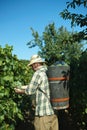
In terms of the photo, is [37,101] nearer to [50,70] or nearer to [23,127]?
[50,70]

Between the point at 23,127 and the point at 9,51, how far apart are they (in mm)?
2865

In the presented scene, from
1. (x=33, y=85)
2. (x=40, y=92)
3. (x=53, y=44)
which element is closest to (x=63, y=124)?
(x=40, y=92)

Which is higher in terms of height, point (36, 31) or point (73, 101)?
point (36, 31)

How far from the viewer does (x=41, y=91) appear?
5.02 m

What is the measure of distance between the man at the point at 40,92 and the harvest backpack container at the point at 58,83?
9 centimetres

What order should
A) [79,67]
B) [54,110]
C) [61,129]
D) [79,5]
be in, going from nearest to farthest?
[54,110] < [79,5] < [79,67] < [61,129]

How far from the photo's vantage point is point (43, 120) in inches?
199

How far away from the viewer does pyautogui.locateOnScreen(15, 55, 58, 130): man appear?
16.2ft

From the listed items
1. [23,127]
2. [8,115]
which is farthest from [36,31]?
[8,115]

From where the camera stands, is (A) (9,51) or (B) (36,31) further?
(B) (36,31)

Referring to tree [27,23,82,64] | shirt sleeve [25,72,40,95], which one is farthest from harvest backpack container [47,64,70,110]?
tree [27,23,82,64]

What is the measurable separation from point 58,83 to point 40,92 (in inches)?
14.2

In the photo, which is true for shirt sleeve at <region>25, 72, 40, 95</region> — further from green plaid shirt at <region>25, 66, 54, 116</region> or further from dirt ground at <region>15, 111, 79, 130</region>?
dirt ground at <region>15, 111, 79, 130</region>

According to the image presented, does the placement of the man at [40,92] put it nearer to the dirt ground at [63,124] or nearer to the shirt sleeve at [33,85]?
the shirt sleeve at [33,85]
